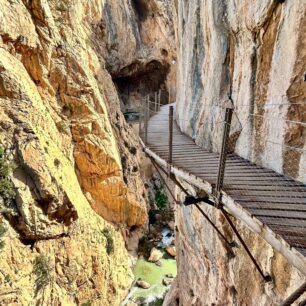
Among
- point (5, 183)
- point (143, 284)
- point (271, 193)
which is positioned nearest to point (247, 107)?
point (271, 193)

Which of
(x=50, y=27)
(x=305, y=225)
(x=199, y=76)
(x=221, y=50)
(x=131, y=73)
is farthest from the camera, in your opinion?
(x=131, y=73)

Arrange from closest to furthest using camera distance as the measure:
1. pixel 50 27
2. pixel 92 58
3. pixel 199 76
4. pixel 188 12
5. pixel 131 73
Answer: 1. pixel 199 76
2. pixel 188 12
3. pixel 50 27
4. pixel 92 58
5. pixel 131 73

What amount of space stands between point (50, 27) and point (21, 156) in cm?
859

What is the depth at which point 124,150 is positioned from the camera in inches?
934

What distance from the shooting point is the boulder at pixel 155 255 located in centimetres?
2185

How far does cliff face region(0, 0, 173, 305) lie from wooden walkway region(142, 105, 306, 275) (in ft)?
31.1

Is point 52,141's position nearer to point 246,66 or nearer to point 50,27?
point 50,27

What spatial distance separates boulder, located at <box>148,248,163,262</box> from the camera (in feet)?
71.7

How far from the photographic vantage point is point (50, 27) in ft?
56.0

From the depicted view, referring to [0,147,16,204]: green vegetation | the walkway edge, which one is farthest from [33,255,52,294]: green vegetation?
the walkway edge

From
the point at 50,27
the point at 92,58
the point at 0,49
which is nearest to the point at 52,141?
the point at 0,49

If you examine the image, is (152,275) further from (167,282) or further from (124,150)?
(124,150)

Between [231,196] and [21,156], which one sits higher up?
[231,196]

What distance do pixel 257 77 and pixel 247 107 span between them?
2.23 feet
